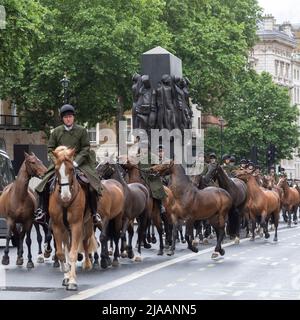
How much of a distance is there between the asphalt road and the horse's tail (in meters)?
2.45

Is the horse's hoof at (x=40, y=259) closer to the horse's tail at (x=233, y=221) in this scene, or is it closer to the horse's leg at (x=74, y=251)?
the horse's leg at (x=74, y=251)

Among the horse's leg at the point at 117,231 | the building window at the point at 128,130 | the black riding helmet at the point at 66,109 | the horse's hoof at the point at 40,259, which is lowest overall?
the horse's hoof at the point at 40,259

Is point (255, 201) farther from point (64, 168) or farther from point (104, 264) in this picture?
point (64, 168)

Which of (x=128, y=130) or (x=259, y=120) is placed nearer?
(x=128, y=130)

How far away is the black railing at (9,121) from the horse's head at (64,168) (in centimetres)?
5335

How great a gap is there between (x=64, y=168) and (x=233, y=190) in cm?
1286

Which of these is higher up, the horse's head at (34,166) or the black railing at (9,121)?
the black railing at (9,121)

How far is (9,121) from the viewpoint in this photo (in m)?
70.9

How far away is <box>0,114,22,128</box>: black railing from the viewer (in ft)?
231

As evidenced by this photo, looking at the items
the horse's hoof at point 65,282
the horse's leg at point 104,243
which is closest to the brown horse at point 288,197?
the horse's leg at point 104,243

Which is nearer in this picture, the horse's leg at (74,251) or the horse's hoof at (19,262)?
the horse's leg at (74,251)

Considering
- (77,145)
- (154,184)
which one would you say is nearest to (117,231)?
(154,184)

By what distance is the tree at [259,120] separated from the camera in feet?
279
